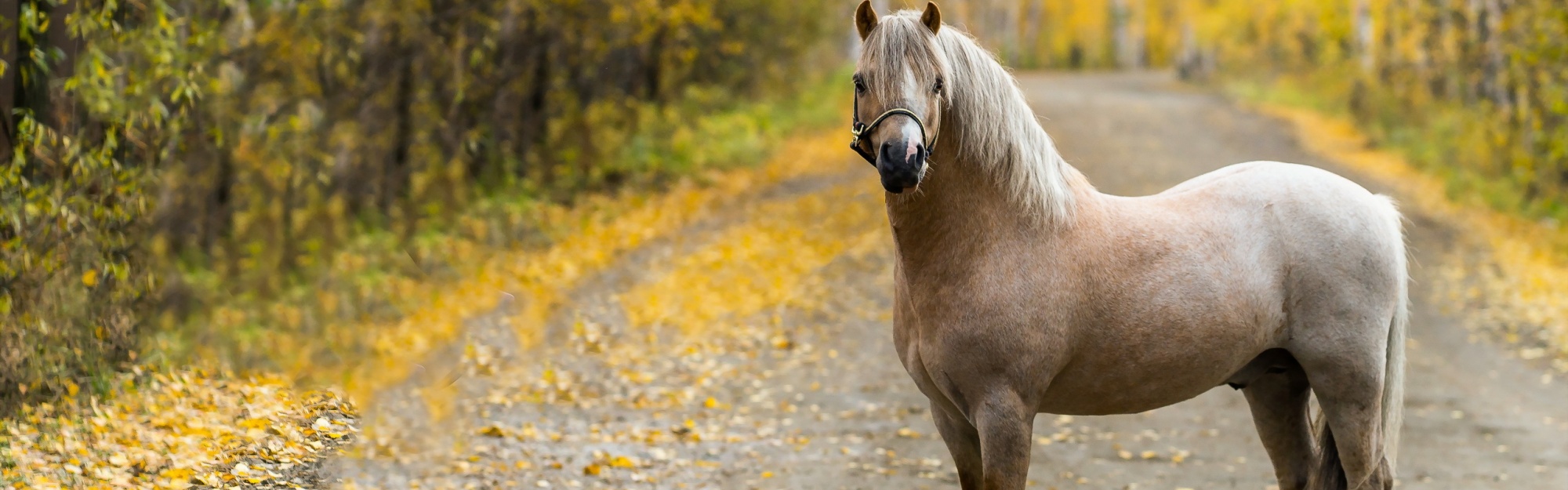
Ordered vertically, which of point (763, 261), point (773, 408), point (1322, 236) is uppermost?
point (763, 261)

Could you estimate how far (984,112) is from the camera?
3.63 metres

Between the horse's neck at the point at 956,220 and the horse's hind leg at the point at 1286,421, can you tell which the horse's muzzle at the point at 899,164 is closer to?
the horse's neck at the point at 956,220

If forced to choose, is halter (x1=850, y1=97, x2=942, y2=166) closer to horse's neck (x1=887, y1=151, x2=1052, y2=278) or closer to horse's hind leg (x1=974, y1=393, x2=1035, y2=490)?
horse's neck (x1=887, y1=151, x2=1052, y2=278)

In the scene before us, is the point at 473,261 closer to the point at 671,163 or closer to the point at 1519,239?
the point at 671,163

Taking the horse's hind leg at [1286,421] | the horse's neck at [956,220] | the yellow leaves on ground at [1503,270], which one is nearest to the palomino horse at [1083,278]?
the horse's neck at [956,220]

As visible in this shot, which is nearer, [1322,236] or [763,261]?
[1322,236]

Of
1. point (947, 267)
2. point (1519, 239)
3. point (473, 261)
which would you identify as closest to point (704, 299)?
point (473, 261)

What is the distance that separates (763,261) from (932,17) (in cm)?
883

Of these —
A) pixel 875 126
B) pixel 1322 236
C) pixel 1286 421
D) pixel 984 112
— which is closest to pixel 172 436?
pixel 875 126

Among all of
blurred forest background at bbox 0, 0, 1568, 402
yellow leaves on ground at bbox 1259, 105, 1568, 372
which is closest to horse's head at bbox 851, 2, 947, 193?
blurred forest background at bbox 0, 0, 1568, 402

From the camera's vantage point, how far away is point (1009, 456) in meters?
3.62

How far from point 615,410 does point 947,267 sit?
4.29 metres

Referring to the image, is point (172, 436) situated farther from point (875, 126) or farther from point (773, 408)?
point (875, 126)

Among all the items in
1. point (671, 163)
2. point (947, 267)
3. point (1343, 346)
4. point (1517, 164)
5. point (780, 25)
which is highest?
point (780, 25)
